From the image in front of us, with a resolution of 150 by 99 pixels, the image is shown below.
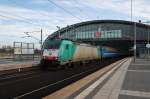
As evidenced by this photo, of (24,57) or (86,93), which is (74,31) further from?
(86,93)

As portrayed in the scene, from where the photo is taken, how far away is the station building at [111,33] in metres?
108

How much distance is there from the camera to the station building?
10750 centimetres

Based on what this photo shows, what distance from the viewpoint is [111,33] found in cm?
11056

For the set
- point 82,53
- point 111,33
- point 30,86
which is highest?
point 111,33

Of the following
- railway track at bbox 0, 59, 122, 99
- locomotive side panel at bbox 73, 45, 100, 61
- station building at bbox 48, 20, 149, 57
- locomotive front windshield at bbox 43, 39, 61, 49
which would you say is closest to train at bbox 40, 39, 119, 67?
locomotive front windshield at bbox 43, 39, 61, 49

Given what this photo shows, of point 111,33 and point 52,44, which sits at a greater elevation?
point 111,33

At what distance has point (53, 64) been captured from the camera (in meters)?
29.1

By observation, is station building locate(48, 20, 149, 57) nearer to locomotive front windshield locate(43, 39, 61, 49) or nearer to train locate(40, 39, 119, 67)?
train locate(40, 39, 119, 67)

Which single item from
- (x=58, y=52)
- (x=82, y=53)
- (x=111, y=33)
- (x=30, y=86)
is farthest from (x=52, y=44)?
(x=111, y=33)

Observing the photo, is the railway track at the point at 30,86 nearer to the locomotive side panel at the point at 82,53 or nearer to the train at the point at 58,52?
the train at the point at 58,52

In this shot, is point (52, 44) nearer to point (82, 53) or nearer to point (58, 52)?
point (58, 52)

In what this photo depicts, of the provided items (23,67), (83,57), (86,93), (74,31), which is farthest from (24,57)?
(74,31)

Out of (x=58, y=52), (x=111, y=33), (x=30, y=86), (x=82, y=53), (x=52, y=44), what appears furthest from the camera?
(x=111, y=33)

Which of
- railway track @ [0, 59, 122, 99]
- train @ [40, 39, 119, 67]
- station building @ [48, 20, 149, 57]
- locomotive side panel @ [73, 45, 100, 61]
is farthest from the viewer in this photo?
station building @ [48, 20, 149, 57]
